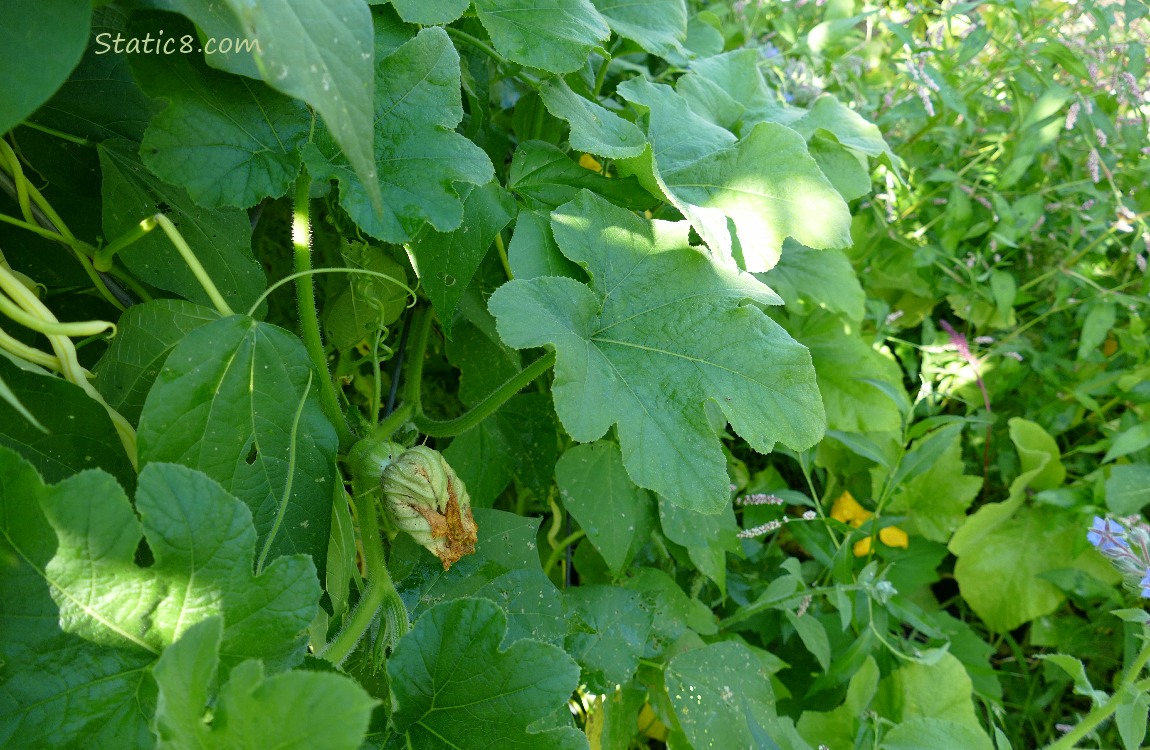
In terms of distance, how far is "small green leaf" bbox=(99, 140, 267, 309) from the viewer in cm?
76

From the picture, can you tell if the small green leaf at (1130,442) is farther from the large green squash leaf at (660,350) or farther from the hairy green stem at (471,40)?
the hairy green stem at (471,40)

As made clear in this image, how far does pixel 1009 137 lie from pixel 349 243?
1558mm

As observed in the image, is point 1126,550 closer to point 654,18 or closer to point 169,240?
point 654,18

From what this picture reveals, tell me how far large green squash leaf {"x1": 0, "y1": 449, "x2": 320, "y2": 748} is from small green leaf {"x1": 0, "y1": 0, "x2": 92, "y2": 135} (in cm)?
22

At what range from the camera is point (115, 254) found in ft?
2.65

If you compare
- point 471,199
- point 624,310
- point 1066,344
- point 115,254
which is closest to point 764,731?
point 624,310

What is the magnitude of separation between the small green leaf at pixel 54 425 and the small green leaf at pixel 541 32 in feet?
1.69

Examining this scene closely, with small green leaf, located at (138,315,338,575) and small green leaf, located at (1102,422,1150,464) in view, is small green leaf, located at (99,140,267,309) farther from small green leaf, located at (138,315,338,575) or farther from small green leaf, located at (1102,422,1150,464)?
small green leaf, located at (1102,422,1150,464)

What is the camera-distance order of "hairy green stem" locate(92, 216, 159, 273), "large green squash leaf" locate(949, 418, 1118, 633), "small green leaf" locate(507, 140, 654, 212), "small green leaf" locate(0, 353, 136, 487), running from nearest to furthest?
"small green leaf" locate(0, 353, 136, 487) < "hairy green stem" locate(92, 216, 159, 273) < "small green leaf" locate(507, 140, 654, 212) < "large green squash leaf" locate(949, 418, 1118, 633)

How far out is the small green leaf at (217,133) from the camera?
673mm

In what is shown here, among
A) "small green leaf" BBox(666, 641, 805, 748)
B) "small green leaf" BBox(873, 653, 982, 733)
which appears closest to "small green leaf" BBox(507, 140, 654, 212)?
"small green leaf" BBox(666, 641, 805, 748)

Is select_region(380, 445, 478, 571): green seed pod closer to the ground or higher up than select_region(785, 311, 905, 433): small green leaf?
higher up

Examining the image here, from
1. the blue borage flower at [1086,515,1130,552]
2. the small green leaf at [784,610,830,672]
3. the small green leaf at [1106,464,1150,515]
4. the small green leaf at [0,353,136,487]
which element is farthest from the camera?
the small green leaf at [1106,464,1150,515]

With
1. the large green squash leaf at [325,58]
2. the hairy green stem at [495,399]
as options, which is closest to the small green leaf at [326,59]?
the large green squash leaf at [325,58]
